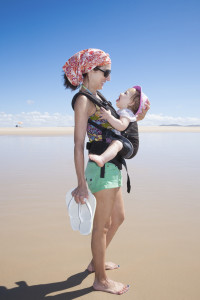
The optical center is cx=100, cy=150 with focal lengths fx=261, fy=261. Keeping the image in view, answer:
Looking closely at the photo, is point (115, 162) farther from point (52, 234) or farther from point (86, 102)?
point (52, 234)

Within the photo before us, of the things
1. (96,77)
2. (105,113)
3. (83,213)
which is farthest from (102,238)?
(96,77)

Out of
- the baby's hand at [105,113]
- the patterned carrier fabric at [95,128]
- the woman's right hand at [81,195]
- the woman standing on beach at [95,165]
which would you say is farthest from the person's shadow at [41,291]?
the baby's hand at [105,113]

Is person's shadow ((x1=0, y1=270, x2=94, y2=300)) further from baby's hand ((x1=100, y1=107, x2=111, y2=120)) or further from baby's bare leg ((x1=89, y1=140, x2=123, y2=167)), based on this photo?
baby's hand ((x1=100, y1=107, x2=111, y2=120))

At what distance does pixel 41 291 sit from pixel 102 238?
0.85 m

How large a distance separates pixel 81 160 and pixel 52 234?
199 centimetres

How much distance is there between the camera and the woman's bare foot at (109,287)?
2493 mm

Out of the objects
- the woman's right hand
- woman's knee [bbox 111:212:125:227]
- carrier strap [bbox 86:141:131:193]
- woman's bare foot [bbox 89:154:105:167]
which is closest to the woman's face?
carrier strap [bbox 86:141:131:193]

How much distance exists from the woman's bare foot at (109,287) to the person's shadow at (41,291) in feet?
0.37

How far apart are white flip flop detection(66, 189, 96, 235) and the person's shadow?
0.76m

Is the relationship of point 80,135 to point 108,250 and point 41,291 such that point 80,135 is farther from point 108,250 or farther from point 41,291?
point 108,250

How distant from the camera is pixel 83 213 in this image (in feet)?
7.34

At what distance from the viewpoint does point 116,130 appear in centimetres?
245

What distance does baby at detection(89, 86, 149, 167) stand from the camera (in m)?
2.21

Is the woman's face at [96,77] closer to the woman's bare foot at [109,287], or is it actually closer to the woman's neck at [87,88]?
the woman's neck at [87,88]
